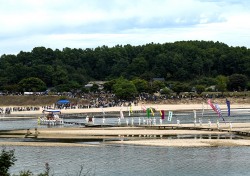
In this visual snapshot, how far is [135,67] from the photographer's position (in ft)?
545

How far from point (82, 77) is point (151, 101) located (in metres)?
45.7

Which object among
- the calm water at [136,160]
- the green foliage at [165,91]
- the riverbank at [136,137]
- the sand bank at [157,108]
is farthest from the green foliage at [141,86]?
the calm water at [136,160]

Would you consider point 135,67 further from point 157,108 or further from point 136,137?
point 136,137

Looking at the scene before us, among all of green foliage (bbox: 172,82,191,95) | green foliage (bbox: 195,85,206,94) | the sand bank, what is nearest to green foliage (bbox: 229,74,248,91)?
green foliage (bbox: 195,85,206,94)

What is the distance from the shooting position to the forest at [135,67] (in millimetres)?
143625

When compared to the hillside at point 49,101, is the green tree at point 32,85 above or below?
above

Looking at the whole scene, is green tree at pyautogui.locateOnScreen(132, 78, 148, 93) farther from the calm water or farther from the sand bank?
the calm water

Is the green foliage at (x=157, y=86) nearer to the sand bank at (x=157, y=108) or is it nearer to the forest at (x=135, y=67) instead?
the forest at (x=135, y=67)

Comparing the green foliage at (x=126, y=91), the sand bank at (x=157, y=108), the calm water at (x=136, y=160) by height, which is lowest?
the calm water at (x=136, y=160)

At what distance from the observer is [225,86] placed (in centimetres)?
13650

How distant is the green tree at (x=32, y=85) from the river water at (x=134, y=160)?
91.6 metres

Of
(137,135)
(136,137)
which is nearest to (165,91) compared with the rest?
(137,135)

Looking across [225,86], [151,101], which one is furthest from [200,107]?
[225,86]

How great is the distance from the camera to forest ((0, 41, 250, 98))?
144 metres
